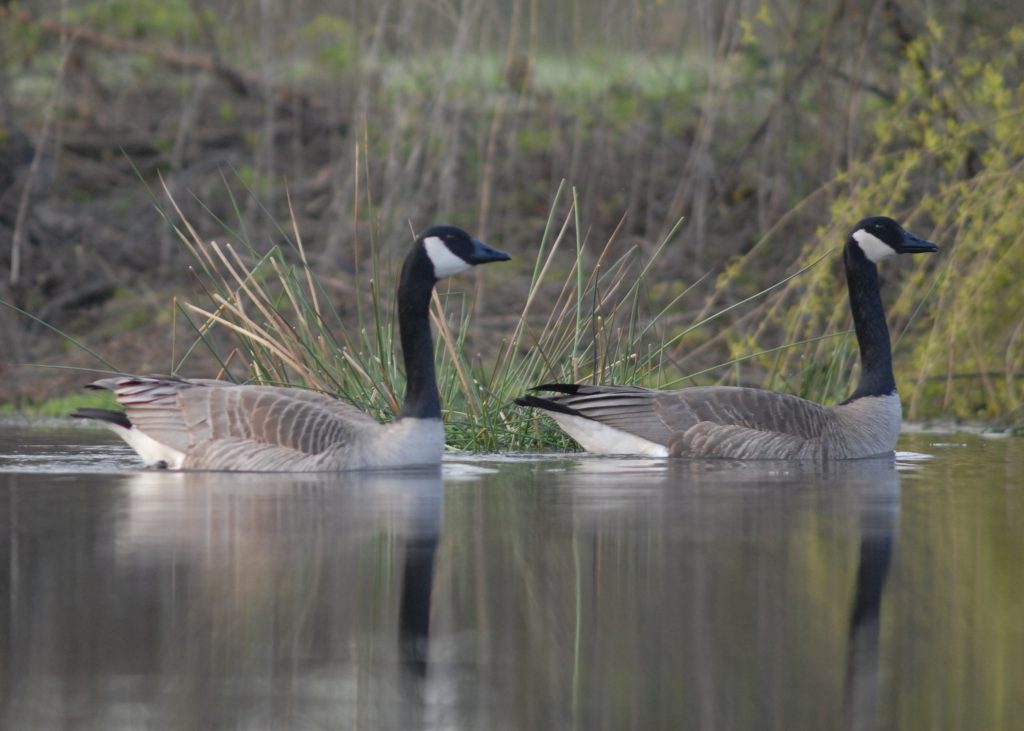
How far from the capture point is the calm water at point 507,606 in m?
4.25

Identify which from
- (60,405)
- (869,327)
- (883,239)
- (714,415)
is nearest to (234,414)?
(714,415)

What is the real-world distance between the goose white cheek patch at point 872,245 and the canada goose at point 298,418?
290 centimetres

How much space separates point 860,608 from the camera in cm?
545

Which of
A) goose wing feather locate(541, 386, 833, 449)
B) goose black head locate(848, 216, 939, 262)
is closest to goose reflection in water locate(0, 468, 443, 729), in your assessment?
goose wing feather locate(541, 386, 833, 449)

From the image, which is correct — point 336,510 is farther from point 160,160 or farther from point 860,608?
point 160,160

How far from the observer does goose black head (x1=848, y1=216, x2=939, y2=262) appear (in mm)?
11062

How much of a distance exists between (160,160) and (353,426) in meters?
9.51

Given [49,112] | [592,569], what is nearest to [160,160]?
[49,112]

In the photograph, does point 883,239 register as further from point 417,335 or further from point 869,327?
point 417,335

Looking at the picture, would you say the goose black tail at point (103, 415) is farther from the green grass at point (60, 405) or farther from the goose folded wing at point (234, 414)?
the green grass at point (60, 405)

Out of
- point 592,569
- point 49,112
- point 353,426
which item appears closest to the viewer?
point 592,569

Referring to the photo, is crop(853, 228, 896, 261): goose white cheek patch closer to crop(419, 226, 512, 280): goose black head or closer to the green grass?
crop(419, 226, 512, 280): goose black head

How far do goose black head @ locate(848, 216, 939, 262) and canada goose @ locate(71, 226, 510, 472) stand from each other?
2908mm

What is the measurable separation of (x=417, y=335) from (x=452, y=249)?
1.68 feet
